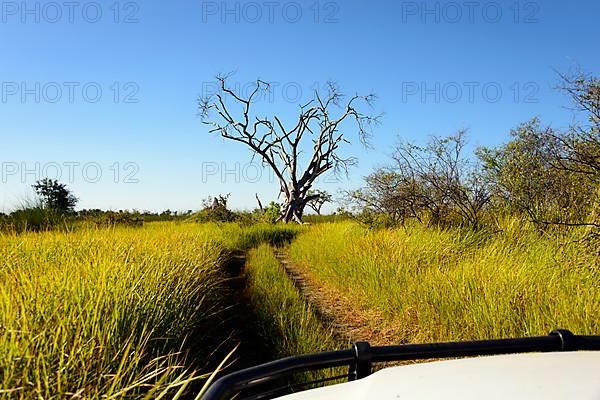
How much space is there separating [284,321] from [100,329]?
7.76ft

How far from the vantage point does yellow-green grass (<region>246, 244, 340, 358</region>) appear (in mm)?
4062

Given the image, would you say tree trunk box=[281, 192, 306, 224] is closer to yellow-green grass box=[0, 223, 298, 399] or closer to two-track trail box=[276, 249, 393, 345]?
two-track trail box=[276, 249, 393, 345]

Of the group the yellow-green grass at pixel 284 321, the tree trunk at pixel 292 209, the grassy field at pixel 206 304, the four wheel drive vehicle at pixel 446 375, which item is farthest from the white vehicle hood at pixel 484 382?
the tree trunk at pixel 292 209

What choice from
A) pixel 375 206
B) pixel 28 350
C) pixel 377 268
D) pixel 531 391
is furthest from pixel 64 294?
pixel 375 206

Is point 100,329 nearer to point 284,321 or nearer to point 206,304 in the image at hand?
point 206,304

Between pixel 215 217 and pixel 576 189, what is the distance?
18.1 m

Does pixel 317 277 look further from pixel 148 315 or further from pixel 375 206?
pixel 148 315

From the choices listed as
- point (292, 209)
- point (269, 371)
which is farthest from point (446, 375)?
point (292, 209)

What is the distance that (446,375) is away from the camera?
101 cm

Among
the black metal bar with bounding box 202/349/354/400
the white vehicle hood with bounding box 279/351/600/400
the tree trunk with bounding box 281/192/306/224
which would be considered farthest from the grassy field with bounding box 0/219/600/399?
the tree trunk with bounding box 281/192/306/224

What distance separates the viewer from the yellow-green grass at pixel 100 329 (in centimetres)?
187

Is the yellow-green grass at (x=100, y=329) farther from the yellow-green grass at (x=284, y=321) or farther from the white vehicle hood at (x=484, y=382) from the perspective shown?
the white vehicle hood at (x=484, y=382)

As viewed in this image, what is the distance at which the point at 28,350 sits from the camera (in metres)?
1.92

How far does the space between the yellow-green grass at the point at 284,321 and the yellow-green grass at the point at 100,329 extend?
517mm
